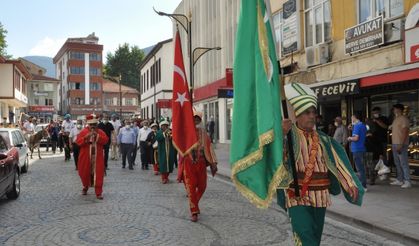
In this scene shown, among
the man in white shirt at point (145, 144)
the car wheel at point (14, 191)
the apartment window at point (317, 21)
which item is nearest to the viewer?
the car wheel at point (14, 191)

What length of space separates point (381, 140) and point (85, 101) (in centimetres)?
8913

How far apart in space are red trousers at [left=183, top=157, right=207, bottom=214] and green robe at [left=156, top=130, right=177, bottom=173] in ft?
16.8

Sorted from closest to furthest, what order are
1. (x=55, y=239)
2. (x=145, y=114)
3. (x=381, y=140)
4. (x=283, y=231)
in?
(x=55, y=239) < (x=283, y=231) < (x=381, y=140) < (x=145, y=114)

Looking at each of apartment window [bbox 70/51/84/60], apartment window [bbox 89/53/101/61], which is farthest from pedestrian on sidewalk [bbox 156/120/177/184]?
apartment window [bbox 89/53/101/61]

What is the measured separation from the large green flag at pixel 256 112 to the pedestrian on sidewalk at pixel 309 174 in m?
0.21

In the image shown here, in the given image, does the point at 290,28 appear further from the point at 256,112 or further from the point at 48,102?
the point at 48,102

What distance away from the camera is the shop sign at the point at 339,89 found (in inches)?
515

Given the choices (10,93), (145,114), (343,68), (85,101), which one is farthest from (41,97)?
(343,68)

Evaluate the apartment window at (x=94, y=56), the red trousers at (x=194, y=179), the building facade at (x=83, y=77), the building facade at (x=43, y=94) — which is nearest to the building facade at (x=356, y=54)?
the red trousers at (x=194, y=179)

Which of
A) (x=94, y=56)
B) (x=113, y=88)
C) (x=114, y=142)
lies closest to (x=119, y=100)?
(x=113, y=88)

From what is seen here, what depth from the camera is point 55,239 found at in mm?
6672

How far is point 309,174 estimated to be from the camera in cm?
407

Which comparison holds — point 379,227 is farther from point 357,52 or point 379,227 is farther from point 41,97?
point 41,97

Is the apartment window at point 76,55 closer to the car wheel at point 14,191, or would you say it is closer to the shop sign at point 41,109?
the shop sign at point 41,109
